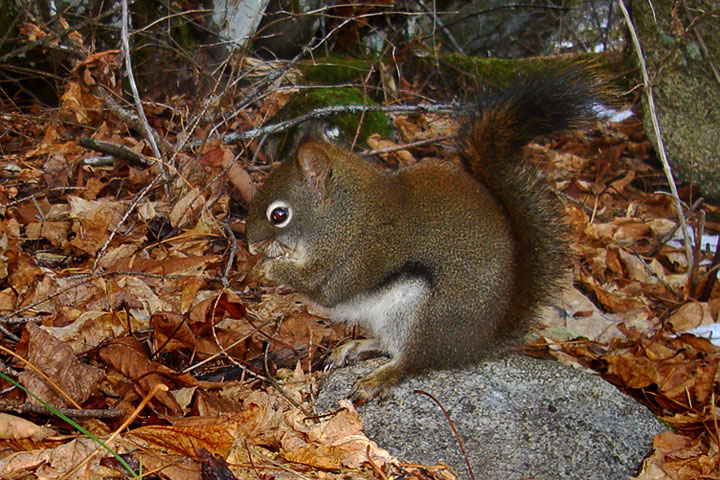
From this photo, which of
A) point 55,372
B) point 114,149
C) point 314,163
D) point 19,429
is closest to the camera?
point 19,429

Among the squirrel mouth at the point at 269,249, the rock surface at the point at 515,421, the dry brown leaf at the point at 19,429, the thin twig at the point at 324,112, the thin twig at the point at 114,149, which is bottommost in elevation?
the rock surface at the point at 515,421

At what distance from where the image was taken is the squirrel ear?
8.20 feet

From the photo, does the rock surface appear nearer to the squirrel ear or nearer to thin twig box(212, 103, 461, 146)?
the squirrel ear

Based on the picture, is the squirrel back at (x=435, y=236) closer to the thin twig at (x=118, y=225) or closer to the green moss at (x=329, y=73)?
the thin twig at (x=118, y=225)

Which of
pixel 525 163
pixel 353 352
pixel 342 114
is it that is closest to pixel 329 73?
pixel 342 114

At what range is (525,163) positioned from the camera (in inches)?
102

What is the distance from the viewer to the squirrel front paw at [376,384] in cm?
240

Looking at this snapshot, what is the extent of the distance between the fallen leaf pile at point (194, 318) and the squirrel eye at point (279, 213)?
32cm

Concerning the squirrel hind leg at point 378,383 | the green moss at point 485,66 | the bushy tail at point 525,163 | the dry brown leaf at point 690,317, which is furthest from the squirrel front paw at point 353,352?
the green moss at point 485,66

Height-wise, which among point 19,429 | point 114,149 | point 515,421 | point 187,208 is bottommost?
point 515,421

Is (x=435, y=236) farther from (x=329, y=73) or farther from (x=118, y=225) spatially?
(x=329, y=73)

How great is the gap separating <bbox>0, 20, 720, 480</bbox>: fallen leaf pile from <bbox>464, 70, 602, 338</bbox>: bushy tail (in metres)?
0.64

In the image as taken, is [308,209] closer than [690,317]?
Yes

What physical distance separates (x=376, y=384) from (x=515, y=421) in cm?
49
